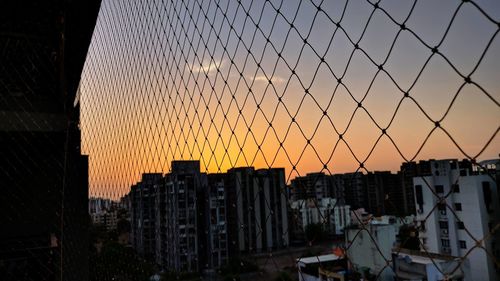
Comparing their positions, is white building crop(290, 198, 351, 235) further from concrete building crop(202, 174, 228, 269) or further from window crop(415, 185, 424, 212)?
concrete building crop(202, 174, 228, 269)

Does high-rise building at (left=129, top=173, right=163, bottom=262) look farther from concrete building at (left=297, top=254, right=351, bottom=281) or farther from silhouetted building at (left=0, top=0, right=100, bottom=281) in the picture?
concrete building at (left=297, top=254, right=351, bottom=281)

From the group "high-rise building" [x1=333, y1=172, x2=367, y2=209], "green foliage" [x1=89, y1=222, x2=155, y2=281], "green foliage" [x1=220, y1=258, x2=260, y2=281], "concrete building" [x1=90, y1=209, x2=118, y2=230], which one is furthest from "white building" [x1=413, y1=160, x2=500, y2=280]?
"concrete building" [x1=90, y1=209, x2=118, y2=230]

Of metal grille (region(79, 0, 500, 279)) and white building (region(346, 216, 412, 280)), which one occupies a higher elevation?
metal grille (region(79, 0, 500, 279))

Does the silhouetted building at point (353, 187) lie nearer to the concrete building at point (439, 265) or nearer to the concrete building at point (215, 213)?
the concrete building at point (439, 265)

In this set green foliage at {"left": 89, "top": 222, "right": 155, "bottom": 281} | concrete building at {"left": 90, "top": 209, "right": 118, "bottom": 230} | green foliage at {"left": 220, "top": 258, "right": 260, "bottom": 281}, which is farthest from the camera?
concrete building at {"left": 90, "top": 209, "right": 118, "bottom": 230}

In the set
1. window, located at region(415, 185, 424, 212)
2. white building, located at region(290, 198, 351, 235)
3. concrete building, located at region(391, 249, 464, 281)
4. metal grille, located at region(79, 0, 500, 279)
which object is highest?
metal grille, located at region(79, 0, 500, 279)

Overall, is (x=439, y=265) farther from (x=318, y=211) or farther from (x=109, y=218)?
(x=109, y=218)

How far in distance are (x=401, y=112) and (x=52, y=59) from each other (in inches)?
60.4

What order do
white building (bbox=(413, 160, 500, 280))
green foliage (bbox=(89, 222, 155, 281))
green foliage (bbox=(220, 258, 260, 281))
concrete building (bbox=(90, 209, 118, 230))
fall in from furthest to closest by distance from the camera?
concrete building (bbox=(90, 209, 118, 230)) → green foliage (bbox=(89, 222, 155, 281)) → green foliage (bbox=(220, 258, 260, 281)) → white building (bbox=(413, 160, 500, 280))

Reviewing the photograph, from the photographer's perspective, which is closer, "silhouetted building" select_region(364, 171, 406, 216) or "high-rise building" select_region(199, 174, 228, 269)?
"silhouetted building" select_region(364, 171, 406, 216)

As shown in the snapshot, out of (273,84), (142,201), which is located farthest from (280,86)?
(142,201)

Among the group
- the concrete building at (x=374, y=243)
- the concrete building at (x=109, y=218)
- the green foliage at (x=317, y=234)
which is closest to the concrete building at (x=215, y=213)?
the green foliage at (x=317, y=234)

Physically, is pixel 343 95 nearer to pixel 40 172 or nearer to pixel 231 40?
pixel 231 40

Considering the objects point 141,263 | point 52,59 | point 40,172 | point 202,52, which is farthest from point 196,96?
point 141,263
